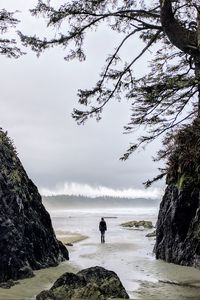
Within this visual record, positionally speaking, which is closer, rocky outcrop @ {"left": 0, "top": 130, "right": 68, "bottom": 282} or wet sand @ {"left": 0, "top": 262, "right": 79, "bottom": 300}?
wet sand @ {"left": 0, "top": 262, "right": 79, "bottom": 300}

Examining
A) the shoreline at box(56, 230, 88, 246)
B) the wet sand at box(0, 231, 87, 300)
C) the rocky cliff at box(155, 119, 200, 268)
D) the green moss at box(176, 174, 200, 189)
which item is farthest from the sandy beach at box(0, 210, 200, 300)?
the shoreline at box(56, 230, 88, 246)

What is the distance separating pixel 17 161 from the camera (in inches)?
708

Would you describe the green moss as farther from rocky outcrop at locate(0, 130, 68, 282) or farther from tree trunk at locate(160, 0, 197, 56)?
tree trunk at locate(160, 0, 197, 56)

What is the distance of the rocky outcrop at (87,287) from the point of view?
405 inches

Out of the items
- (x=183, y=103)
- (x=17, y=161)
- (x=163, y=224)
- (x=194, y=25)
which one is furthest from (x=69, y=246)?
(x=194, y=25)

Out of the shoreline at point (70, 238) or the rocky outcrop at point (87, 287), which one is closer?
the rocky outcrop at point (87, 287)

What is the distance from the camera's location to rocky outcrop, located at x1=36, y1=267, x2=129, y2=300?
10.3 metres

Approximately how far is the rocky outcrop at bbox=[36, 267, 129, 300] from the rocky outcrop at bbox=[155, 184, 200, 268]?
5.34 meters

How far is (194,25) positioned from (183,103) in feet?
8.21

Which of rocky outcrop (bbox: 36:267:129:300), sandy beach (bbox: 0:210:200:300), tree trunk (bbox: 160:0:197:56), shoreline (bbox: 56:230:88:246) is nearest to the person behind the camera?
tree trunk (bbox: 160:0:197:56)

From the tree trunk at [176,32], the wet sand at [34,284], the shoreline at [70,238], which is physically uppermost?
the tree trunk at [176,32]

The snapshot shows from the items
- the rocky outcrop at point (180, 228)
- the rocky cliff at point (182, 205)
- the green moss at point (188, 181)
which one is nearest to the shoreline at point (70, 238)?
the rocky outcrop at point (180, 228)

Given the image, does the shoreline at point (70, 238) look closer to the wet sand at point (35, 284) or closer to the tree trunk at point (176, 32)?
the wet sand at point (35, 284)

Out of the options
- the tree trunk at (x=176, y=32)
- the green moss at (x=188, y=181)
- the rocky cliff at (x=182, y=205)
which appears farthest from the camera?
the green moss at (x=188, y=181)
